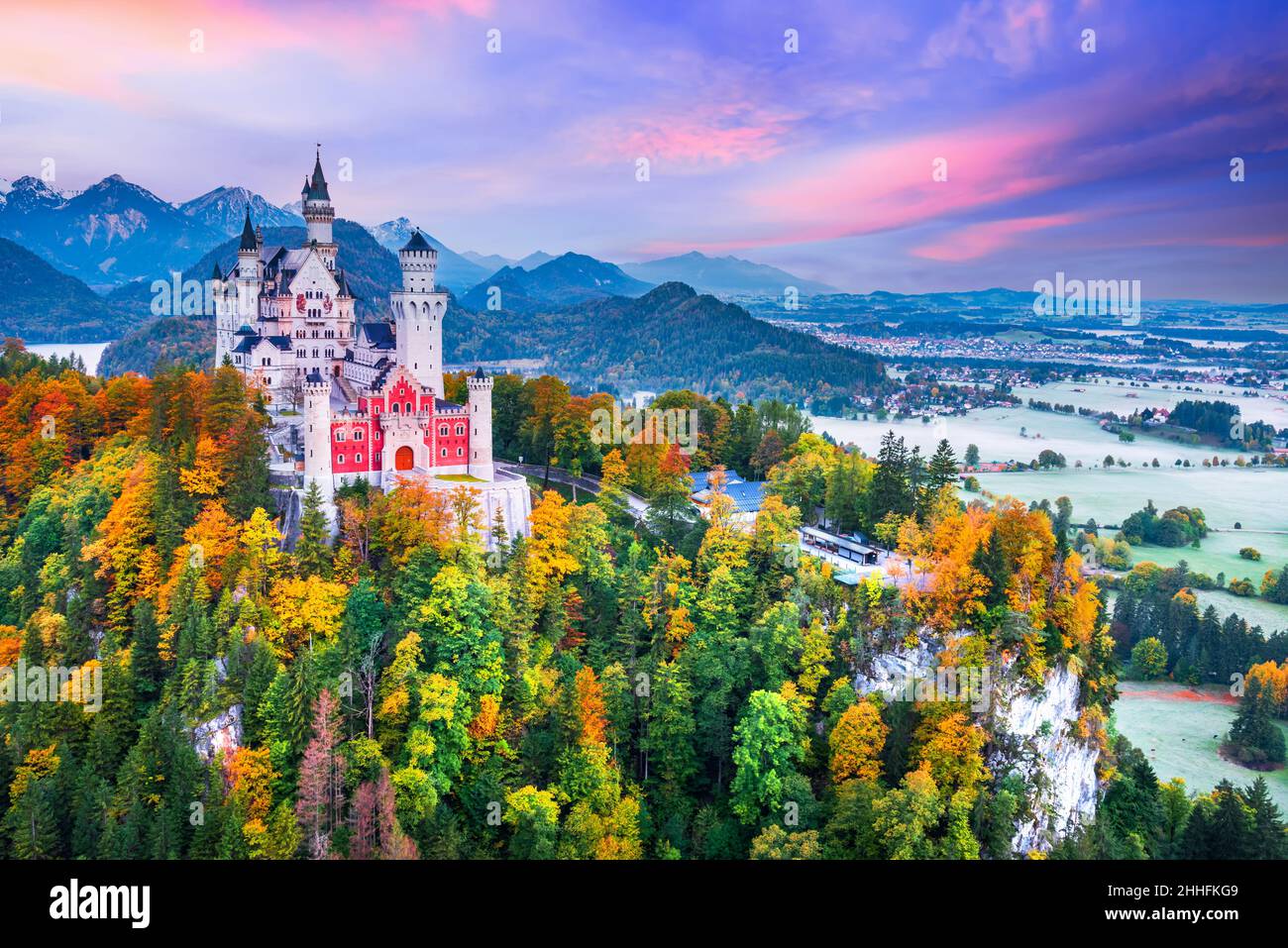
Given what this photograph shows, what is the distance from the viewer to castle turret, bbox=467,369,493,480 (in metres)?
47.7

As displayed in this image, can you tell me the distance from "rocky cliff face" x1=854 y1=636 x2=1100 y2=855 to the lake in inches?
5226

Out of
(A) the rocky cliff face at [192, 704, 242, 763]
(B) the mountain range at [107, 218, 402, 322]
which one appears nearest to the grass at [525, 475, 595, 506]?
(A) the rocky cliff face at [192, 704, 242, 763]

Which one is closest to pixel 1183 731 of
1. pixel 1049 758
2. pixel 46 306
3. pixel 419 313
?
pixel 1049 758

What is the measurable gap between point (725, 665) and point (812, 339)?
143 m

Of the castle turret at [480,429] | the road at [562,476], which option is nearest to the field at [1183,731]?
the road at [562,476]

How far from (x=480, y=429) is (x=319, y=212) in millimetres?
19681

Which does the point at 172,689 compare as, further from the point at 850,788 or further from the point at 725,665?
the point at 850,788

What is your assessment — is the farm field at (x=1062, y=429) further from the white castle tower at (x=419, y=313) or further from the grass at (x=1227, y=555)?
the white castle tower at (x=419, y=313)

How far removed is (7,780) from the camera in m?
34.1

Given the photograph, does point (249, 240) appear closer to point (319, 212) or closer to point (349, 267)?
point (319, 212)

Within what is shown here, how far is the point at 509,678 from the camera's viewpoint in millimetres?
36312

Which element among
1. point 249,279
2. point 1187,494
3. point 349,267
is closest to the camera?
point 249,279

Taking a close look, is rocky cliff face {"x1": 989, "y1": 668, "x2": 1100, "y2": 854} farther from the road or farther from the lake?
the lake
